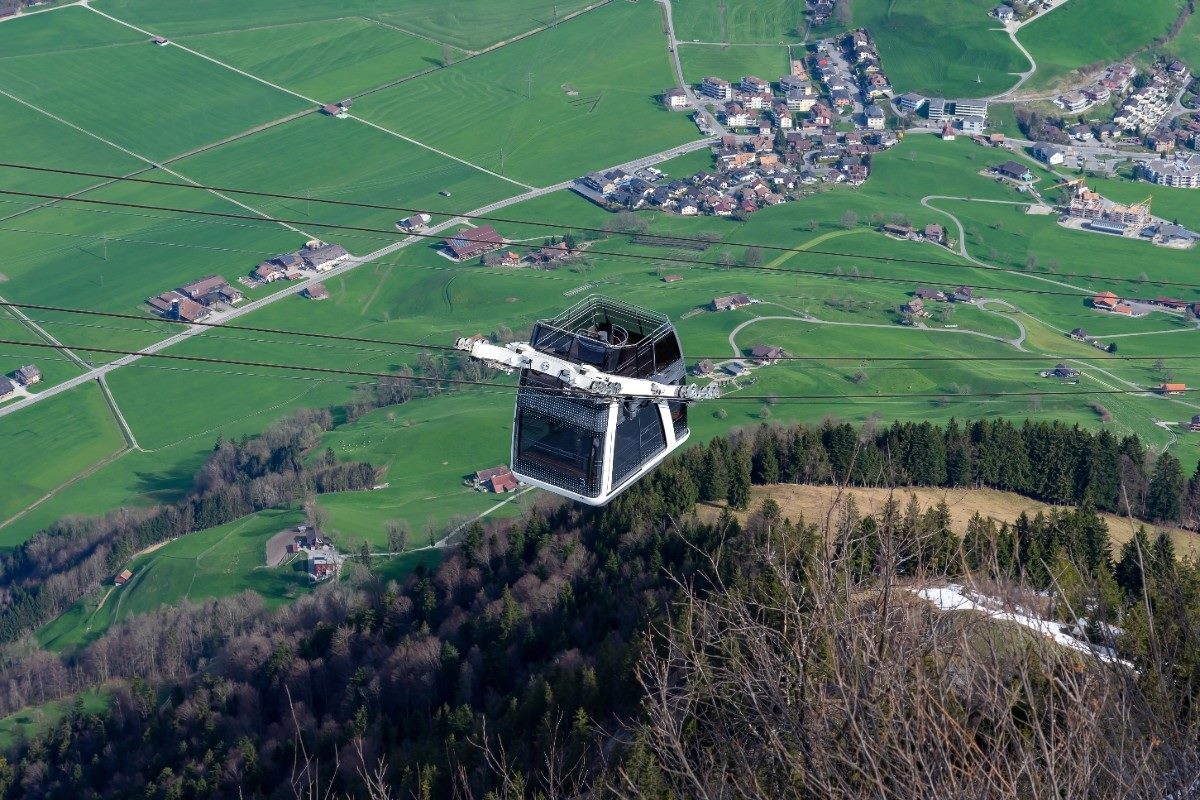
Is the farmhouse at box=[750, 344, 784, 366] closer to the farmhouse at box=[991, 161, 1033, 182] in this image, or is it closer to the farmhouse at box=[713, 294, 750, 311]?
the farmhouse at box=[713, 294, 750, 311]

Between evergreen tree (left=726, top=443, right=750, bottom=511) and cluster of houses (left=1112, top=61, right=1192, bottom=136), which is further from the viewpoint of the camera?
cluster of houses (left=1112, top=61, right=1192, bottom=136)

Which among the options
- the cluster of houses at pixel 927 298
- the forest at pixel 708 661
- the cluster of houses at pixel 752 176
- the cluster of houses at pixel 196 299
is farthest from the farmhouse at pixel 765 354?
the cluster of houses at pixel 196 299

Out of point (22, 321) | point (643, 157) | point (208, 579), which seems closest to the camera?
point (208, 579)

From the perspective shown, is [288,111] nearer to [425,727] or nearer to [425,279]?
[425,279]

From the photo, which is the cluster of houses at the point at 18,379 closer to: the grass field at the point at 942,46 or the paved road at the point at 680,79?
the paved road at the point at 680,79

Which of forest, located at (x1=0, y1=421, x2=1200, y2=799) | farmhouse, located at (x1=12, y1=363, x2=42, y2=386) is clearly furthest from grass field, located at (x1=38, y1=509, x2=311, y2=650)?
farmhouse, located at (x1=12, y1=363, x2=42, y2=386)

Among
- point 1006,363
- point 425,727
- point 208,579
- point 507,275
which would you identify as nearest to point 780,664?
point 425,727
